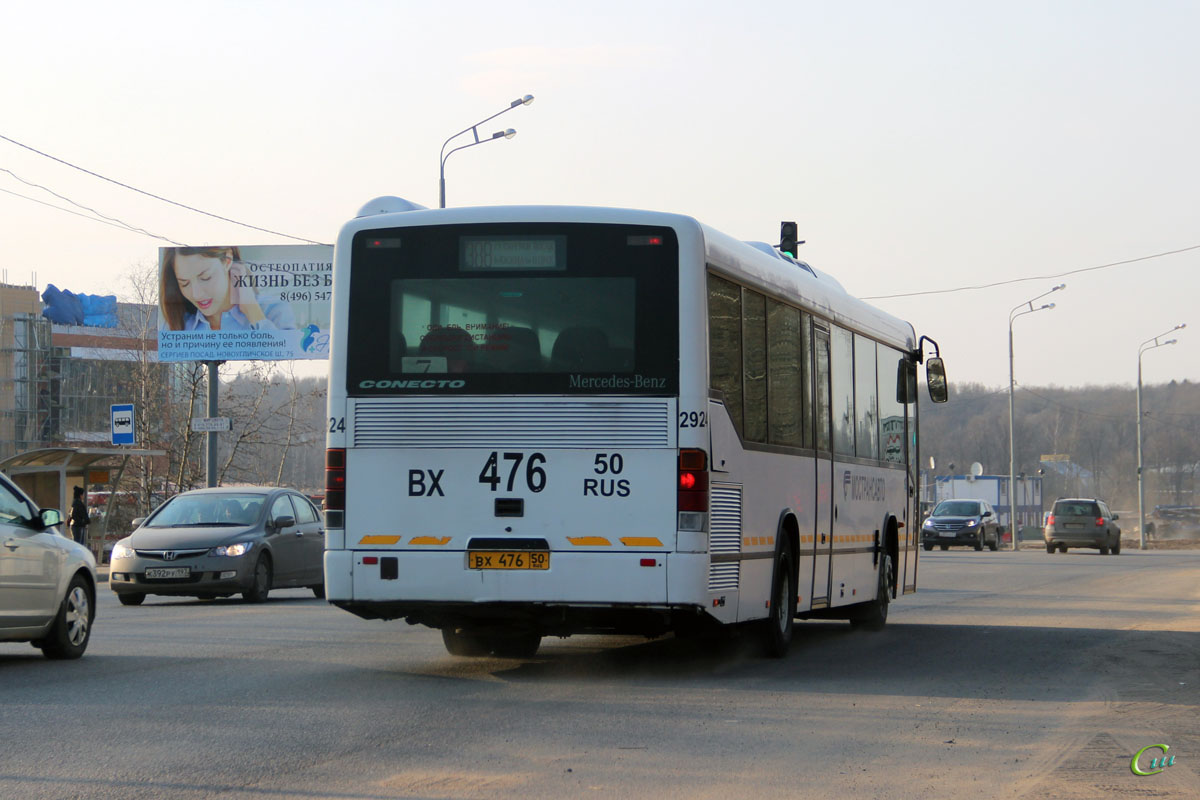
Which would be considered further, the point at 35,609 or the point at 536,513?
the point at 35,609

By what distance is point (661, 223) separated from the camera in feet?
33.8

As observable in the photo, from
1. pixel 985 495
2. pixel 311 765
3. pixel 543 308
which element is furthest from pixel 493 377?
pixel 985 495

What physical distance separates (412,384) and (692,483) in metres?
1.93

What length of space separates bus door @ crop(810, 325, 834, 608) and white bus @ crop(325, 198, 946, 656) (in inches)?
93.7

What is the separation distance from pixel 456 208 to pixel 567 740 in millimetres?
3988

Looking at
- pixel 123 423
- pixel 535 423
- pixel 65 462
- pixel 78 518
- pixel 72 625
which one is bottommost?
pixel 72 625

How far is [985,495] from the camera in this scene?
82875 mm

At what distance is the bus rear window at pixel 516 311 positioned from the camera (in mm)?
10164

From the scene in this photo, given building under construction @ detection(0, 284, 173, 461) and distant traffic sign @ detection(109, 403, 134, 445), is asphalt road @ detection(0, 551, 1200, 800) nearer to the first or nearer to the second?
distant traffic sign @ detection(109, 403, 134, 445)

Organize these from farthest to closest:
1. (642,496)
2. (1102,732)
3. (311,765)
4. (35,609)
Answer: (35,609) → (642,496) → (1102,732) → (311,765)

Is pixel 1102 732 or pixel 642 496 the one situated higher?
pixel 642 496

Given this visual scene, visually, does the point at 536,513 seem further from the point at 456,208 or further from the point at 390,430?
the point at 456,208

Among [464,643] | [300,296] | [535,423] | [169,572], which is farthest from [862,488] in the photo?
[300,296]

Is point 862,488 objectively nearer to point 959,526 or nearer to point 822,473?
point 822,473
